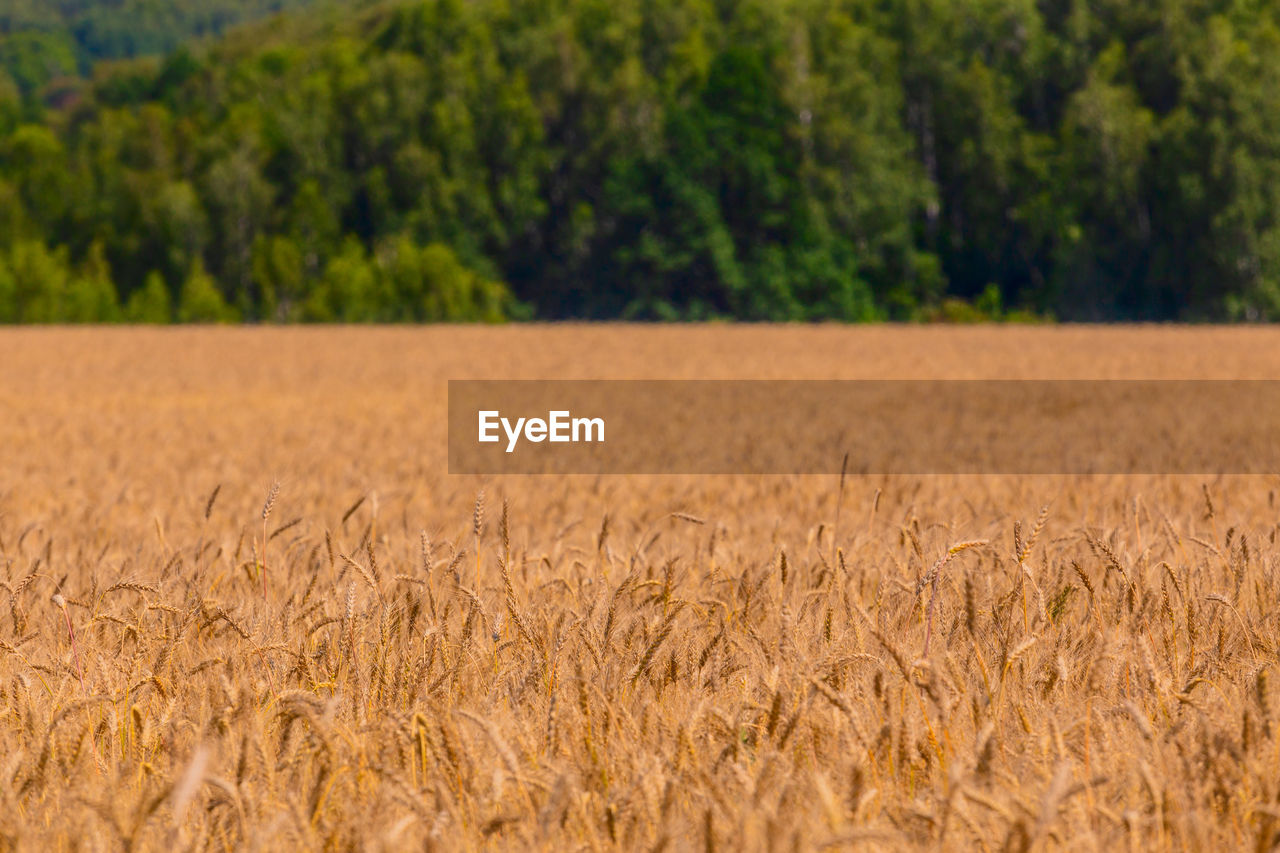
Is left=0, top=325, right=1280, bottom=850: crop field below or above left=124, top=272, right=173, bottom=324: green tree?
above

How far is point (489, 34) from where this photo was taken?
65062 millimetres

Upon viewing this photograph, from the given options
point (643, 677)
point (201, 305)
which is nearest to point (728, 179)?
point (201, 305)

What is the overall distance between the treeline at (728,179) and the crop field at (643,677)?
45109 mm

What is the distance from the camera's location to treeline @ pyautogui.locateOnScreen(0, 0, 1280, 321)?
5225 centimetres

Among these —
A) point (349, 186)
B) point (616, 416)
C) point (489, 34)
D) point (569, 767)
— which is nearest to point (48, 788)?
point (569, 767)

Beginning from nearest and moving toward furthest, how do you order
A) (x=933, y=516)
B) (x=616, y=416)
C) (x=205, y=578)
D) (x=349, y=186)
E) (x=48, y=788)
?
(x=48, y=788)
(x=205, y=578)
(x=933, y=516)
(x=616, y=416)
(x=349, y=186)

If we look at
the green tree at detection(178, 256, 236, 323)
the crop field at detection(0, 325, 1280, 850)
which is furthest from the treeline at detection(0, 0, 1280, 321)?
the crop field at detection(0, 325, 1280, 850)

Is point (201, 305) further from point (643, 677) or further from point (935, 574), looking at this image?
point (935, 574)

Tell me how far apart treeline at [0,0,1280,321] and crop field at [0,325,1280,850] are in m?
45.1

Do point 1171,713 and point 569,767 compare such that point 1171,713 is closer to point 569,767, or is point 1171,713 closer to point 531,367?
point 569,767

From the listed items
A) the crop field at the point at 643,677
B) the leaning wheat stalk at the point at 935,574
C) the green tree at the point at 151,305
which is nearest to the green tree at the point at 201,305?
the green tree at the point at 151,305

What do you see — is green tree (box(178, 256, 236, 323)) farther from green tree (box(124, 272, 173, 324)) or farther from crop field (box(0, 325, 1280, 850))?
crop field (box(0, 325, 1280, 850))

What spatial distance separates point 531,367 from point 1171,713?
20.0 m

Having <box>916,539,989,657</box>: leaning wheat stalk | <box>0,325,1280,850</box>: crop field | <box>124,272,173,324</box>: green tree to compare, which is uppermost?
<box>916,539,989,657</box>: leaning wheat stalk
